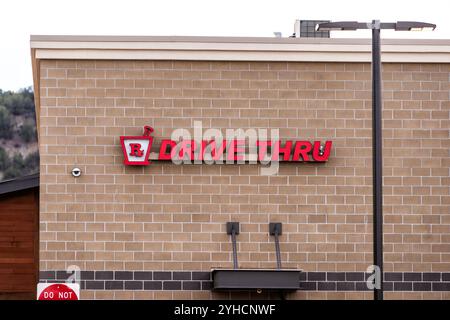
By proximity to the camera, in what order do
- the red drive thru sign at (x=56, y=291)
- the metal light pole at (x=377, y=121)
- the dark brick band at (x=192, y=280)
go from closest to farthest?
the metal light pole at (x=377, y=121) < the red drive thru sign at (x=56, y=291) < the dark brick band at (x=192, y=280)

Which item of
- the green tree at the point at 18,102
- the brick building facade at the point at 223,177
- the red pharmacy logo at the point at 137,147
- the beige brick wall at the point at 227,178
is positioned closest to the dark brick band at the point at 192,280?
the brick building facade at the point at 223,177

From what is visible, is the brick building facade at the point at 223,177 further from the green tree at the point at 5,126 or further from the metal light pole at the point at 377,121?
the green tree at the point at 5,126

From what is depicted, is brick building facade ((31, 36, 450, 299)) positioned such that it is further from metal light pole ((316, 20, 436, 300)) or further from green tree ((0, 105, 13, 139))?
green tree ((0, 105, 13, 139))

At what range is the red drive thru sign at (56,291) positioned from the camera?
1731cm

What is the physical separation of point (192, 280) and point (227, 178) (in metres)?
2.48

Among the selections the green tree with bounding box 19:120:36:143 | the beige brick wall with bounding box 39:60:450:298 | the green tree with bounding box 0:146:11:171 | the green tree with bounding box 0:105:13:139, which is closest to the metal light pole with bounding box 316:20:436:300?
the beige brick wall with bounding box 39:60:450:298

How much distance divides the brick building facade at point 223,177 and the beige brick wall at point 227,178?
0.09 ft

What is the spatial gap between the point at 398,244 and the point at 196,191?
4.86m

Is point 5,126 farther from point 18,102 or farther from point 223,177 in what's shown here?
point 223,177

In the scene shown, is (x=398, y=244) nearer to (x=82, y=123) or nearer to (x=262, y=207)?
(x=262, y=207)

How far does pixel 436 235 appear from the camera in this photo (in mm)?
22422

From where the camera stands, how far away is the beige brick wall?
72.3ft

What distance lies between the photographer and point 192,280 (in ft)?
72.4

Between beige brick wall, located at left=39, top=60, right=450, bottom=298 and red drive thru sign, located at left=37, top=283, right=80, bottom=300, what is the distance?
14.2 feet
